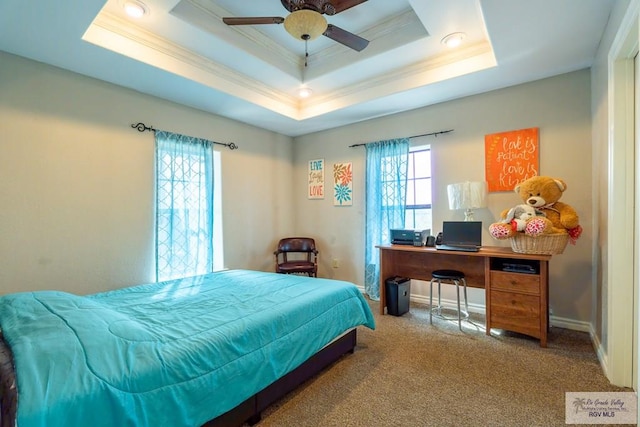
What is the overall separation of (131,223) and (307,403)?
242cm

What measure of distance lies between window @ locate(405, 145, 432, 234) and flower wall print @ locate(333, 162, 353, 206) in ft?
2.83

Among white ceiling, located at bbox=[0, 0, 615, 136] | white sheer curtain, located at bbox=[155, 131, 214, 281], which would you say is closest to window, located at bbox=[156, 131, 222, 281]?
white sheer curtain, located at bbox=[155, 131, 214, 281]

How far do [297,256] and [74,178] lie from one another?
9.57 ft

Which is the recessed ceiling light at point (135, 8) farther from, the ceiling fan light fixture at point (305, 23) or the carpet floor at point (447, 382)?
the carpet floor at point (447, 382)

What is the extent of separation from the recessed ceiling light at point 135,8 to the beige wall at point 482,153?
2.72 m

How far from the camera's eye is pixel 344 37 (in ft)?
7.09

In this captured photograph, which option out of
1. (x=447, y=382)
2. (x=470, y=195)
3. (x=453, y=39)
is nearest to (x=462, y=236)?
(x=470, y=195)

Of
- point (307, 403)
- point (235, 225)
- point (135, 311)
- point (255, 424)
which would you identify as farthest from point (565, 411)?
point (235, 225)

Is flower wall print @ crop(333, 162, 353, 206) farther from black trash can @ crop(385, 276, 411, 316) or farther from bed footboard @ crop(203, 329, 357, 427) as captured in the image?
bed footboard @ crop(203, 329, 357, 427)

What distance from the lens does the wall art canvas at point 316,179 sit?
4.54m

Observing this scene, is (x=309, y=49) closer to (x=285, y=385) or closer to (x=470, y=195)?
(x=470, y=195)

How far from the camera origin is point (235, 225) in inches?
156

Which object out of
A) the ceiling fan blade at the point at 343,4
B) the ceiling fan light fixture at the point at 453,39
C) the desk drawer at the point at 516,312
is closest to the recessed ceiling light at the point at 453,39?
the ceiling fan light fixture at the point at 453,39

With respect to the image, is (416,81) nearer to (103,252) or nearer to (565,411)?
(565,411)
